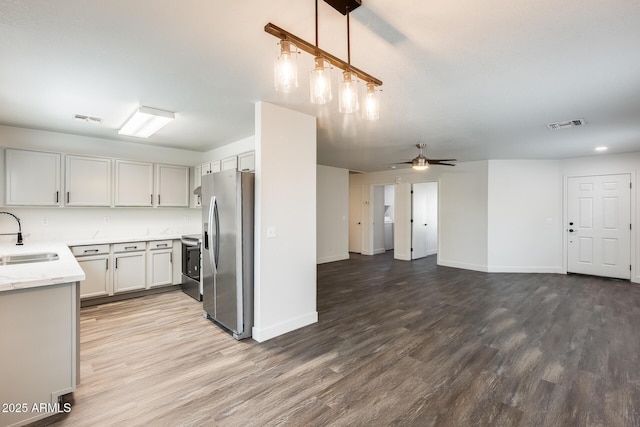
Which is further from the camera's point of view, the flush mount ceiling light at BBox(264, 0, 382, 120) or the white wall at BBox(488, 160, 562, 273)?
the white wall at BBox(488, 160, 562, 273)

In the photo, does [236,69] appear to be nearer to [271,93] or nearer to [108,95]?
[271,93]

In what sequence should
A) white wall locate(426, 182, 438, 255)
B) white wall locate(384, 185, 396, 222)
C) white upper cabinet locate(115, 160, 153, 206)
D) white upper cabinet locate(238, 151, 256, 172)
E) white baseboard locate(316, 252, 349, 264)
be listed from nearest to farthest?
white upper cabinet locate(238, 151, 256, 172) < white upper cabinet locate(115, 160, 153, 206) < white baseboard locate(316, 252, 349, 264) < white wall locate(426, 182, 438, 255) < white wall locate(384, 185, 396, 222)

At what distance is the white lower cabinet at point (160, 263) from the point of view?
15.1 ft

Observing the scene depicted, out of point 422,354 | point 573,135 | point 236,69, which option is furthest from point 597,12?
point 573,135

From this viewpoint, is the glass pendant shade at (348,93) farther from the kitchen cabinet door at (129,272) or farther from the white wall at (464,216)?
the white wall at (464,216)

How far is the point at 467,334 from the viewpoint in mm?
3285

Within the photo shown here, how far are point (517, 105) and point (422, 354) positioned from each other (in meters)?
2.74

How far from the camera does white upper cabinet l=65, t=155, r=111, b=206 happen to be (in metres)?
4.17

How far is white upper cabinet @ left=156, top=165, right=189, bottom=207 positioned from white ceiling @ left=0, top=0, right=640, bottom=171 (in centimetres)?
111

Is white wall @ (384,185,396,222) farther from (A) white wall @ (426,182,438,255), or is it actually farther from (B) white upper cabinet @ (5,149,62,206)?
(B) white upper cabinet @ (5,149,62,206)

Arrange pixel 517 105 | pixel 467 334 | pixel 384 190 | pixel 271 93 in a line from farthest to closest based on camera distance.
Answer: pixel 384 190 < pixel 467 334 < pixel 517 105 < pixel 271 93

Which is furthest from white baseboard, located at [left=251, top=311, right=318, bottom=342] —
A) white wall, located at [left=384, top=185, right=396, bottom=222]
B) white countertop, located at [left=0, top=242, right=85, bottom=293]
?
white wall, located at [left=384, top=185, right=396, bottom=222]

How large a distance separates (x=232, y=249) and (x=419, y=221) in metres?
6.21

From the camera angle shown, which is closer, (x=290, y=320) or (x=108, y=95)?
(x=108, y=95)
